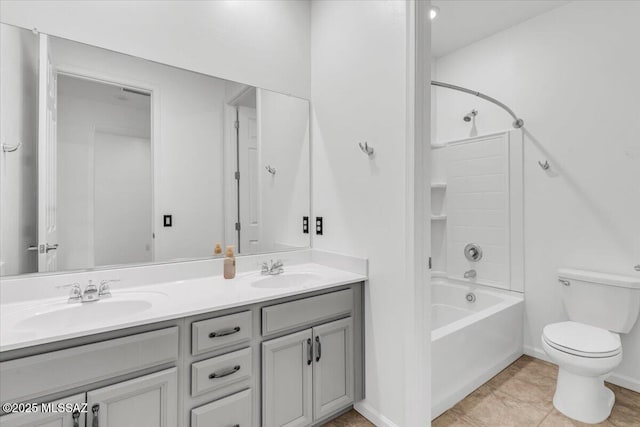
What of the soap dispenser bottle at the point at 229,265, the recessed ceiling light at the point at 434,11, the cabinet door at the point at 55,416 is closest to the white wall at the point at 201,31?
the recessed ceiling light at the point at 434,11

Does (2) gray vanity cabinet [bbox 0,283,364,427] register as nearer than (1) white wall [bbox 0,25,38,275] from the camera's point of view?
Yes

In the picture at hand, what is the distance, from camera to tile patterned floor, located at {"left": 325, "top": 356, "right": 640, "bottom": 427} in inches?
67.6

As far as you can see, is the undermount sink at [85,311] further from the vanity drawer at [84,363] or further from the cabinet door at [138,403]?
the cabinet door at [138,403]

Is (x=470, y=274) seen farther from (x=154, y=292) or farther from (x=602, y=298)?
(x=154, y=292)

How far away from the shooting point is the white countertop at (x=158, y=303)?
1.00 m

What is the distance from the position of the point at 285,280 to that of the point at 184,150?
37.4 inches

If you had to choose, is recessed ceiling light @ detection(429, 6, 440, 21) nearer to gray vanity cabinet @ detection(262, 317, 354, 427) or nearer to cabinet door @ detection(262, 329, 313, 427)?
gray vanity cabinet @ detection(262, 317, 354, 427)

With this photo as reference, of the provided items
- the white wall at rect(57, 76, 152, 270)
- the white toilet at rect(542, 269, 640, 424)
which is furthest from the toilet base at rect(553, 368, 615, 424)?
the white wall at rect(57, 76, 152, 270)

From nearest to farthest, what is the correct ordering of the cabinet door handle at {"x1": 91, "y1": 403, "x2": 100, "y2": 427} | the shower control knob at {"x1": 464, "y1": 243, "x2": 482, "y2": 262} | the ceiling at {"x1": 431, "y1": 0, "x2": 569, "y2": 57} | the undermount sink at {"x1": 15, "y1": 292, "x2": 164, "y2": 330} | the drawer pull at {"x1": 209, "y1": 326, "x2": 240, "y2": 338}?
1. the cabinet door handle at {"x1": 91, "y1": 403, "x2": 100, "y2": 427}
2. the undermount sink at {"x1": 15, "y1": 292, "x2": 164, "y2": 330}
3. the drawer pull at {"x1": 209, "y1": 326, "x2": 240, "y2": 338}
4. the ceiling at {"x1": 431, "y1": 0, "x2": 569, "y2": 57}
5. the shower control knob at {"x1": 464, "y1": 243, "x2": 482, "y2": 262}

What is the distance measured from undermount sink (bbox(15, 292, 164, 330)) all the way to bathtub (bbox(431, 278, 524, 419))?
5.00 ft

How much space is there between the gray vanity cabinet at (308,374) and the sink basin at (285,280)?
12.0 inches

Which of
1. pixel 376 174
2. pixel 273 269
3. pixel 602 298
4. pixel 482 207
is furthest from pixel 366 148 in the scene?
pixel 602 298

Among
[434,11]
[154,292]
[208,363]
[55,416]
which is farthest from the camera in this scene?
[434,11]

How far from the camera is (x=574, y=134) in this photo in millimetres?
2283
